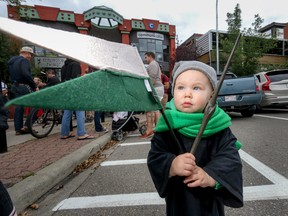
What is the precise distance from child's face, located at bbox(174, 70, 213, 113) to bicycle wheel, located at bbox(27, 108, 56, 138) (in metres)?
4.44

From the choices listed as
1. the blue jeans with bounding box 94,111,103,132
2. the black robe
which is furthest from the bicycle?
the black robe

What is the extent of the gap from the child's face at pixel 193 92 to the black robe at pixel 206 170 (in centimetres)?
15

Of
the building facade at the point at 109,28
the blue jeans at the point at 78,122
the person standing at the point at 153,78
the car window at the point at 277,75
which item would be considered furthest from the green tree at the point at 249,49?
the blue jeans at the point at 78,122

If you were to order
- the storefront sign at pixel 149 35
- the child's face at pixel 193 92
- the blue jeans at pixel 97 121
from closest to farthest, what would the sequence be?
the child's face at pixel 193 92 < the blue jeans at pixel 97 121 < the storefront sign at pixel 149 35

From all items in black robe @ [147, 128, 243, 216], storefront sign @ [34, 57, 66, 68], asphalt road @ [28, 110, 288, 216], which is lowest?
asphalt road @ [28, 110, 288, 216]

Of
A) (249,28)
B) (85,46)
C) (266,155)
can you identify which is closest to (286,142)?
(266,155)

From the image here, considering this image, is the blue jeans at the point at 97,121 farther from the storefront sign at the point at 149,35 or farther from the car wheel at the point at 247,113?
the storefront sign at the point at 149,35

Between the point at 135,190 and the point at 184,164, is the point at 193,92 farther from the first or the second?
the point at 135,190

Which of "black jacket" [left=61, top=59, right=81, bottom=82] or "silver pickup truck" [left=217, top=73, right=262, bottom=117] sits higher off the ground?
"black jacket" [left=61, top=59, right=81, bottom=82]

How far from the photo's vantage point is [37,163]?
315 centimetres

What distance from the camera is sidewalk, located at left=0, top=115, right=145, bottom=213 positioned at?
2256 mm

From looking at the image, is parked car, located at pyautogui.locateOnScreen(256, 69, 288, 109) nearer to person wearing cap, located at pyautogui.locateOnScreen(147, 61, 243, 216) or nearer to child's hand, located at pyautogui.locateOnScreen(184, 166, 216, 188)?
person wearing cap, located at pyautogui.locateOnScreen(147, 61, 243, 216)

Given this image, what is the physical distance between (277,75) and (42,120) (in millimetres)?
8303

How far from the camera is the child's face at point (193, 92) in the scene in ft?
3.49
